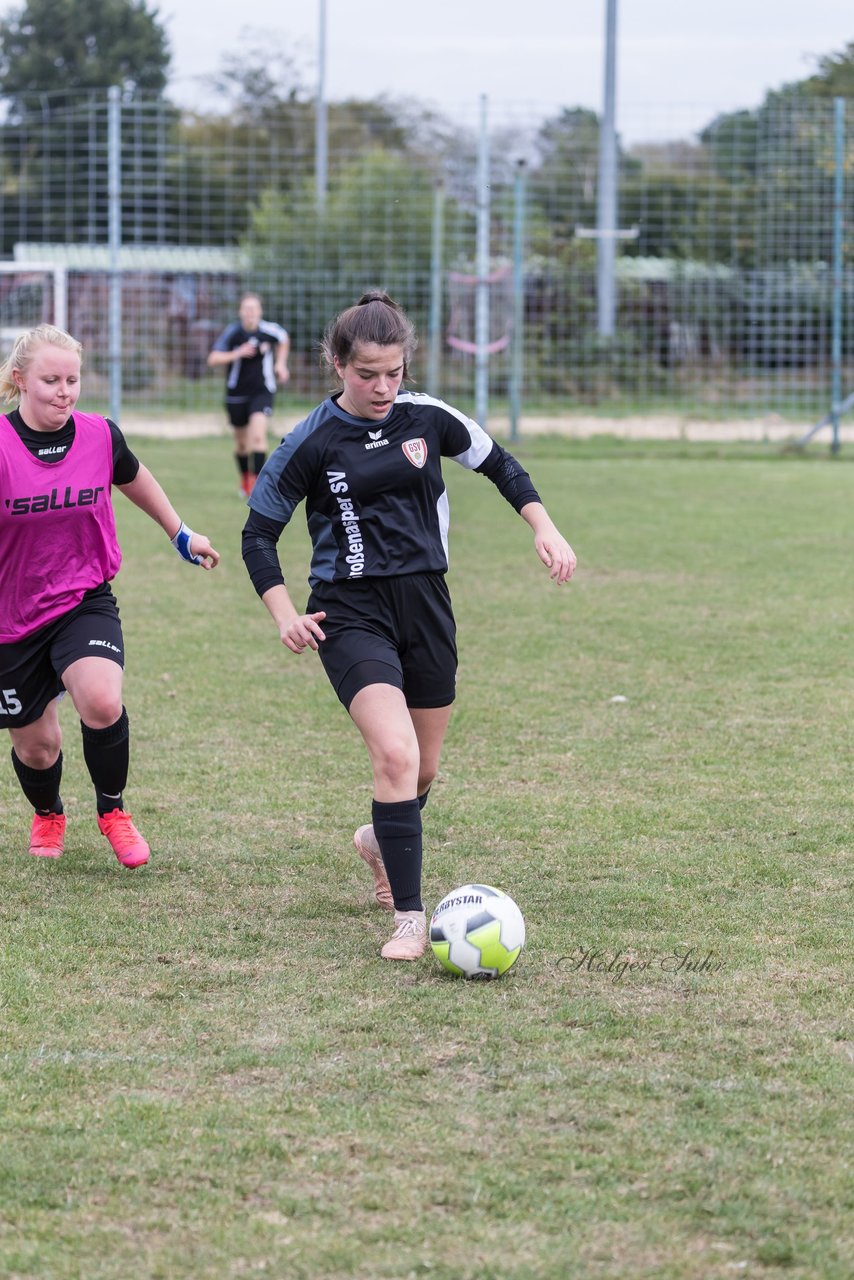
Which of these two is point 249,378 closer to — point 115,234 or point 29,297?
point 115,234

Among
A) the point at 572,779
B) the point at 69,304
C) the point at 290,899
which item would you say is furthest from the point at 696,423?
the point at 290,899

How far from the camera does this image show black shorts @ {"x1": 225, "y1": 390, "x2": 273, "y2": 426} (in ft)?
47.0

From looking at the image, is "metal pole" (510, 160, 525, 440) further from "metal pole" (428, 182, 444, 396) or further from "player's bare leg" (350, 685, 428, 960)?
"player's bare leg" (350, 685, 428, 960)

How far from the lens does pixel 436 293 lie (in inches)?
797

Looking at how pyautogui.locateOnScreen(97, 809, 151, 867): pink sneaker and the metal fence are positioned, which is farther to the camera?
the metal fence

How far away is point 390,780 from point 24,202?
21461mm

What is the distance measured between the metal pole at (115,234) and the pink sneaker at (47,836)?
1538 cm

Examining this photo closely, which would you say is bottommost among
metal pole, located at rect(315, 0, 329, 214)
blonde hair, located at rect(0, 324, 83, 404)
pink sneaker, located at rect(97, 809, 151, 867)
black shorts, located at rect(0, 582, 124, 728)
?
pink sneaker, located at rect(97, 809, 151, 867)

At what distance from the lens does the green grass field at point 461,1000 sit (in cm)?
258

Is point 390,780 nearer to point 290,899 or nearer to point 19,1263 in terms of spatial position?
point 290,899

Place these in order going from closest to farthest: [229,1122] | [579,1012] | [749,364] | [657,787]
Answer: [229,1122], [579,1012], [657,787], [749,364]

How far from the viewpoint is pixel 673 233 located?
2177cm

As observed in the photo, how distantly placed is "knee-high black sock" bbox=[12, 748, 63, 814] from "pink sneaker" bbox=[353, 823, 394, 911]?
104 centimetres

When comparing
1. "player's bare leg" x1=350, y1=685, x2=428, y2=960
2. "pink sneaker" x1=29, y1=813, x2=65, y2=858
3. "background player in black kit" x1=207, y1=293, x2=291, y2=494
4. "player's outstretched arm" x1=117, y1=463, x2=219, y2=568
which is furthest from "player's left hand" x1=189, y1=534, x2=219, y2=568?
"background player in black kit" x1=207, y1=293, x2=291, y2=494
